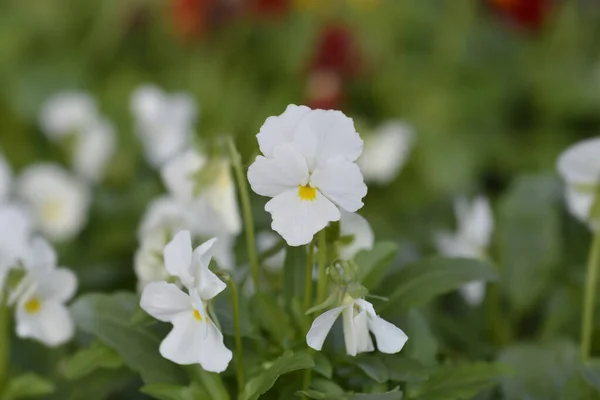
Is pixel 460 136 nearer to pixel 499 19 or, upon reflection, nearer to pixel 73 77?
pixel 499 19

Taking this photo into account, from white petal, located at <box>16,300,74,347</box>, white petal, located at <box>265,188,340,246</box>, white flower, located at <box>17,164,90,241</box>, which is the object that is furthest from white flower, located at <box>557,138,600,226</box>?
white flower, located at <box>17,164,90,241</box>

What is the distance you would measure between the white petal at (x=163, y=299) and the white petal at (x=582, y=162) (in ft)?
1.54

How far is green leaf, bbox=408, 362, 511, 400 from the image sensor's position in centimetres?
83

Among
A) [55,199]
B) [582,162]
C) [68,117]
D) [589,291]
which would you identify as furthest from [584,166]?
[68,117]

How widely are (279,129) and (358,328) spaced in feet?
0.60

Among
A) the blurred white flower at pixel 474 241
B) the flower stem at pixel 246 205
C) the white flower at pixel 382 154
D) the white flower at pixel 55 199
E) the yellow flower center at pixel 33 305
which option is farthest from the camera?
the white flower at pixel 382 154

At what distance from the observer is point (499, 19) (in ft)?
7.63

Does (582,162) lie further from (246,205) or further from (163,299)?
(163,299)

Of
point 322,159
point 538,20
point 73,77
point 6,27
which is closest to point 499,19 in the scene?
point 538,20

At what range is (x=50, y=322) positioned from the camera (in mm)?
941

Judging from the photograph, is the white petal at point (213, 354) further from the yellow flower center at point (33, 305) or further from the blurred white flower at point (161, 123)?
the blurred white flower at point (161, 123)

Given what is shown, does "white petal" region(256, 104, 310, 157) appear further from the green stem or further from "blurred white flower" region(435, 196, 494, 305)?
"blurred white flower" region(435, 196, 494, 305)

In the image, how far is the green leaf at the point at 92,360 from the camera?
2.90 ft

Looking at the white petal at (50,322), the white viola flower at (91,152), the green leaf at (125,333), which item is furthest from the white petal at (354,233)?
the white viola flower at (91,152)
